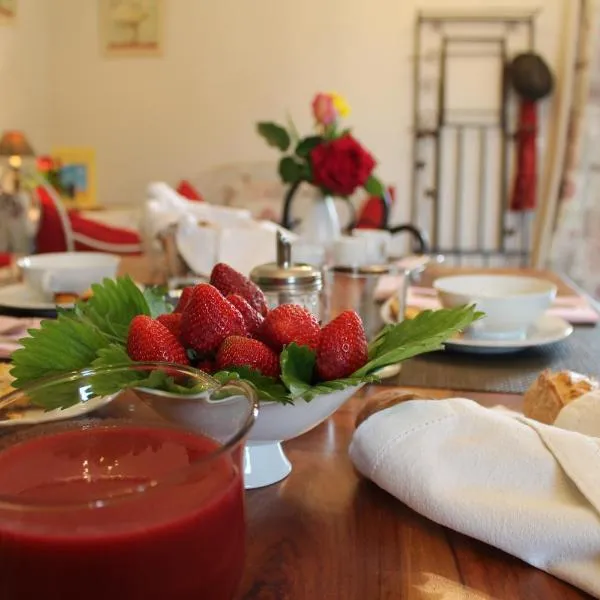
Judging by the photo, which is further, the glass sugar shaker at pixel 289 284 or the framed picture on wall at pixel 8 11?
the framed picture on wall at pixel 8 11

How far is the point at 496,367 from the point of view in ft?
3.29

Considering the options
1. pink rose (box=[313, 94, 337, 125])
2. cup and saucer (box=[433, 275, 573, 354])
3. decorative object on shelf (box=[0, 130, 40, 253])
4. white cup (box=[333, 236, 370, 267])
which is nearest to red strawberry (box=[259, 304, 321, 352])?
cup and saucer (box=[433, 275, 573, 354])

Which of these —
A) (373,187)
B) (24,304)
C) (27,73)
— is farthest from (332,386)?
(27,73)

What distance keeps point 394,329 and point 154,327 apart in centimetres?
20

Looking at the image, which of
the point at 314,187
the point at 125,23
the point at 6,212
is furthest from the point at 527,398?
the point at 125,23

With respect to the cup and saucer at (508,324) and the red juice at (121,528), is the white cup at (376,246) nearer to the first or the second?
the cup and saucer at (508,324)

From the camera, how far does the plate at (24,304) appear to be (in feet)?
4.16

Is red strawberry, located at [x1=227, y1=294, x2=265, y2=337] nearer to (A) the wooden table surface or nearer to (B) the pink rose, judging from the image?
(A) the wooden table surface

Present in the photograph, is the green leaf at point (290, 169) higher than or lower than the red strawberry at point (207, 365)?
higher

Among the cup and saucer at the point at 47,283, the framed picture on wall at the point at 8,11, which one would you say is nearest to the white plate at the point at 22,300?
the cup and saucer at the point at 47,283

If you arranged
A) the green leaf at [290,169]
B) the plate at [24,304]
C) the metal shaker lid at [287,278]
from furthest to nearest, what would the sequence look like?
the green leaf at [290,169], the plate at [24,304], the metal shaker lid at [287,278]

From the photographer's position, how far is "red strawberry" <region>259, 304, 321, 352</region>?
0.59 meters

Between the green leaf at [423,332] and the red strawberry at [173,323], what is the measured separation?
0.16m

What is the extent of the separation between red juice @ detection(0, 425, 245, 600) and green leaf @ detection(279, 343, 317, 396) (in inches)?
5.5
